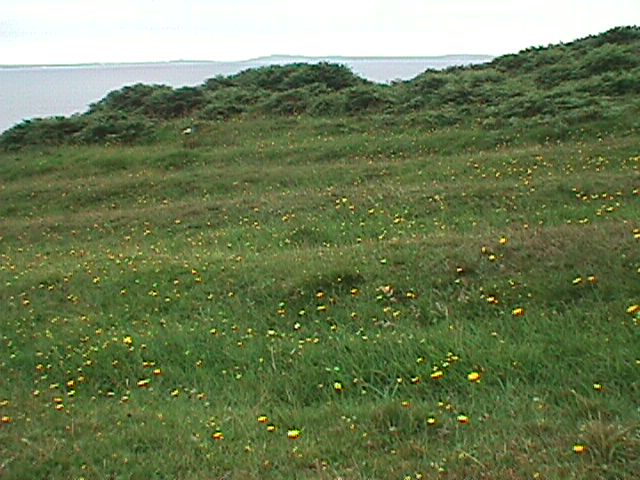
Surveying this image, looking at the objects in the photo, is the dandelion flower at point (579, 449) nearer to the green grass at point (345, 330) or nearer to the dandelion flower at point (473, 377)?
the green grass at point (345, 330)

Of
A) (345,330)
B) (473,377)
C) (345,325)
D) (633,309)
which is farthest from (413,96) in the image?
(473,377)

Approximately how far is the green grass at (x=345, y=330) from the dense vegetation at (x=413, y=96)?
398 cm

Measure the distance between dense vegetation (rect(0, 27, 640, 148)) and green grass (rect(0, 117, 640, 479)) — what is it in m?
3.98

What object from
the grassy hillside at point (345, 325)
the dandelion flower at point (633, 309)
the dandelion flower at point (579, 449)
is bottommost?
the grassy hillside at point (345, 325)

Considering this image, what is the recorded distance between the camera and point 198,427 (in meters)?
5.06

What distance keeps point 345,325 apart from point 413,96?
1658 cm

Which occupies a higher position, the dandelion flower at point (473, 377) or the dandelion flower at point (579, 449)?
the dandelion flower at point (579, 449)

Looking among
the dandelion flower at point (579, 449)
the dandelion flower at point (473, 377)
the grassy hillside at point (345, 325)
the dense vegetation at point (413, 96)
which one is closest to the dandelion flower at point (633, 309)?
the grassy hillside at point (345, 325)

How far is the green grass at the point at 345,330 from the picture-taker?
14.6ft

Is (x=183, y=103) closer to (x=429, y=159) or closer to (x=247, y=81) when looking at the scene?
(x=247, y=81)

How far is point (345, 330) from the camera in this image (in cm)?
664

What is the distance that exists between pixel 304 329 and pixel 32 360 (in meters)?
2.74

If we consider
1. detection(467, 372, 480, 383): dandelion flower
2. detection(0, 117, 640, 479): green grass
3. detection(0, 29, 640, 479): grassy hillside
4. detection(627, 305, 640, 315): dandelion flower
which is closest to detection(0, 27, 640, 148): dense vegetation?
detection(0, 29, 640, 479): grassy hillside

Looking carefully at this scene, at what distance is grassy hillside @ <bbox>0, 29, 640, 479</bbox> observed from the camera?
4.48 meters
